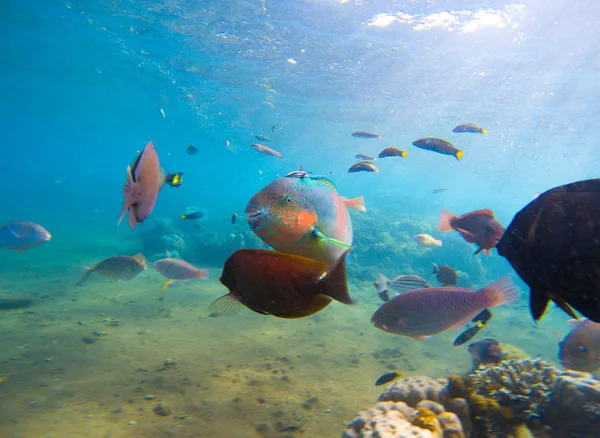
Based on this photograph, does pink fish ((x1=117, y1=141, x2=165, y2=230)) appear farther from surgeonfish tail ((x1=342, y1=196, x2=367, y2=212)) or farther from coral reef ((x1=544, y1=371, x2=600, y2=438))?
coral reef ((x1=544, y1=371, x2=600, y2=438))

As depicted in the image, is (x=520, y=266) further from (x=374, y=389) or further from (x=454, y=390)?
(x=374, y=389)

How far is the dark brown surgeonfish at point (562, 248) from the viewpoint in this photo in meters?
1.04

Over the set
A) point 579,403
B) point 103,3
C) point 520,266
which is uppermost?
point 103,3

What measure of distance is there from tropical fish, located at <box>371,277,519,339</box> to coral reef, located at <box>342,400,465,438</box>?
71 centimetres

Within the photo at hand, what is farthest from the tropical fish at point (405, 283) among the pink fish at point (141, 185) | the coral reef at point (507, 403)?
the pink fish at point (141, 185)

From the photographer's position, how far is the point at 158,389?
14.2 feet

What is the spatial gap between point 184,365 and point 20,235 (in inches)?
157

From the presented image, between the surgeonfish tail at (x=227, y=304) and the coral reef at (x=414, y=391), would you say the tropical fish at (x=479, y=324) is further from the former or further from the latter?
the surgeonfish tail at (x=227, y=304)

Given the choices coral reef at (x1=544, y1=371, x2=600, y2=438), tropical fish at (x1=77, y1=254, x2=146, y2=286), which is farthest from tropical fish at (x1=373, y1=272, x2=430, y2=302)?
tropical fish at (x1=77, y1=254, x2=146, y2=286)

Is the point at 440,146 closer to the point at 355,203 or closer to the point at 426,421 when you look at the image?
the point at 355,203

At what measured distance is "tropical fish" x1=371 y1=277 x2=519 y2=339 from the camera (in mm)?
2627

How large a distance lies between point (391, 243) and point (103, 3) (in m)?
20.4

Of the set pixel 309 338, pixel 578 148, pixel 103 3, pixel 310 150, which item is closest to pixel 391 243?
pixel 309 338

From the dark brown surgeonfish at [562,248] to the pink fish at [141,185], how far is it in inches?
75.3
